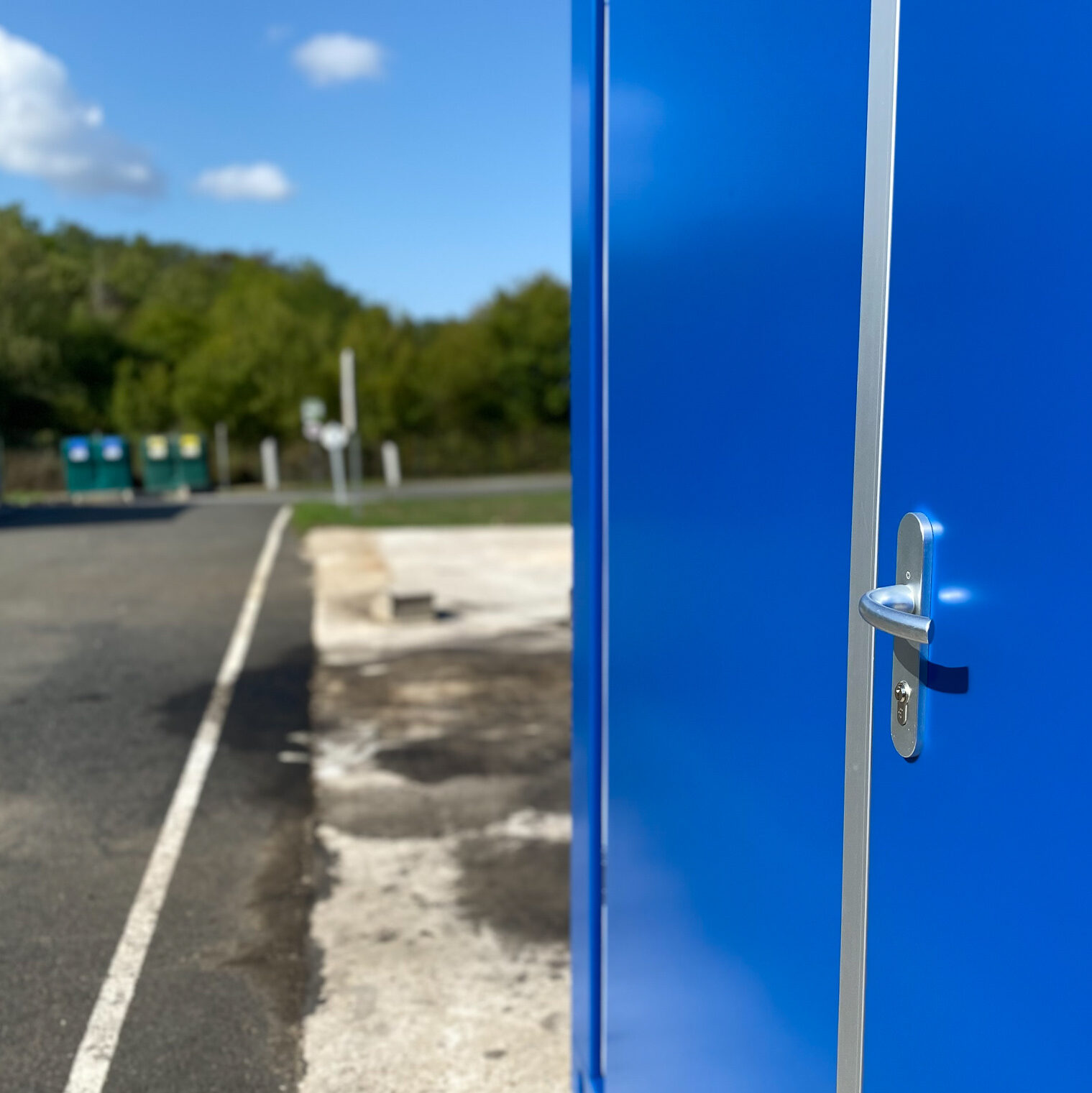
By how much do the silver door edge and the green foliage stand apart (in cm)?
A: 4248

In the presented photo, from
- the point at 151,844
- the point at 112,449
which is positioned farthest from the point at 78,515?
the point at 151,844

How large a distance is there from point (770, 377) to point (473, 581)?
11.6 meters

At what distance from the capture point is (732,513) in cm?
168

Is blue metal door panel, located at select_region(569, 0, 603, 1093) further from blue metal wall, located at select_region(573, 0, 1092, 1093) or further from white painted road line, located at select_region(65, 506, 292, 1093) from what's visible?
white painted road line, located at select_region(65, 506, 292, 1093)

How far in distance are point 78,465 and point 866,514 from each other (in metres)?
32.5

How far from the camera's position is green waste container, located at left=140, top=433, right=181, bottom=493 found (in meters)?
32.9

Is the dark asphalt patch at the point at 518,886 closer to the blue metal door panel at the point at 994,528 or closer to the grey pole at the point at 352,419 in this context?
the blue metal door panel at the point at 994,528

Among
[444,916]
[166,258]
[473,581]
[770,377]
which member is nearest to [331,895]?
[444,916]

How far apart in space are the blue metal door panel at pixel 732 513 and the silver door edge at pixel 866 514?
3 centimetres

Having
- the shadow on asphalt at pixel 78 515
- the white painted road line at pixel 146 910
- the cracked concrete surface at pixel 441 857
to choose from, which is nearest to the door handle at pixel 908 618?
the cracked concrete surface at pixel 441 857

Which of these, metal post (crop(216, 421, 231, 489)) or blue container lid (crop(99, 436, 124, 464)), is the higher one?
blue container lid (crop(99, 436, 124, 464))

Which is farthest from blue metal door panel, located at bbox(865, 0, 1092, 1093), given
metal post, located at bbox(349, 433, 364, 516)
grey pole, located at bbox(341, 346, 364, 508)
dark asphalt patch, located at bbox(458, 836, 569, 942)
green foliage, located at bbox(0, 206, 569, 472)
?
green foliage, located at bbox(0, 206, 569, 472)

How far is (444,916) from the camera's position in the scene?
4320 mm

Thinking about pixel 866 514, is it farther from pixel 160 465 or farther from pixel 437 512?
pixel 160 465
